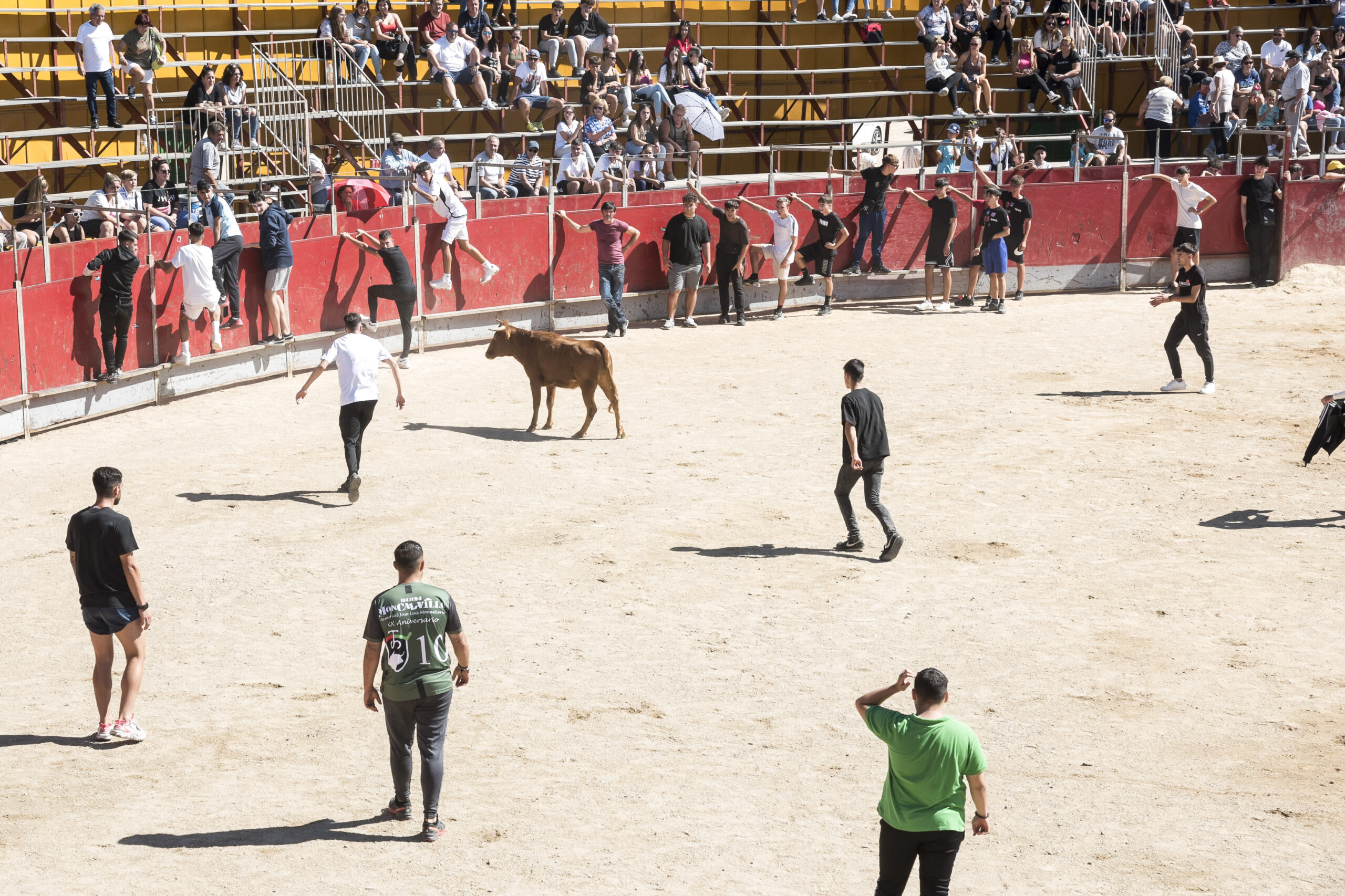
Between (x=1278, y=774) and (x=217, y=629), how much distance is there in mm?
6500

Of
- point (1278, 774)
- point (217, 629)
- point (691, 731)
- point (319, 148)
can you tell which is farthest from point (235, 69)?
point (1278, 774)

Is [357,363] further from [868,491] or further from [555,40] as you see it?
[555,40]

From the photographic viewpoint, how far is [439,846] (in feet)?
25.5

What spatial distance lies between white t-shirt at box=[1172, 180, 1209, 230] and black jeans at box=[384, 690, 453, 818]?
17479 millimetres

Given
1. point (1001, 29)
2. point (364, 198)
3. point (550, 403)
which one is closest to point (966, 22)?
point (1001, 29)

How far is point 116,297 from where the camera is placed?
16344 millimetres

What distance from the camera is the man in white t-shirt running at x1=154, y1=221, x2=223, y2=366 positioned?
1700 centimetres

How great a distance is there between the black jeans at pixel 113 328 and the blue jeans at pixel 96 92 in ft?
24.0

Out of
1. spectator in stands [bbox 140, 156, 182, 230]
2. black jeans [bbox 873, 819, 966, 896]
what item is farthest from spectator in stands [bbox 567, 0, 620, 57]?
black jeans [bbox 873, 819, 966, 896]

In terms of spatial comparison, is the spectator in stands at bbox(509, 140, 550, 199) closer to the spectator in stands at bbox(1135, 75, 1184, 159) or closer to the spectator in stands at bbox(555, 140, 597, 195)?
the spectator in stands at bbox(555, 140, 597, 195)

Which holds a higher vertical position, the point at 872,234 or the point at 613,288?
the point at 872,234

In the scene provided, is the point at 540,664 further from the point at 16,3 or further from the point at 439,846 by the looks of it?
the point at 16,3

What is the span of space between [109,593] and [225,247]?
947 centimetres

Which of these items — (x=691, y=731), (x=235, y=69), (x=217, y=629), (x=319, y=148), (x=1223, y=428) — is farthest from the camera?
(x=319, y=148)
